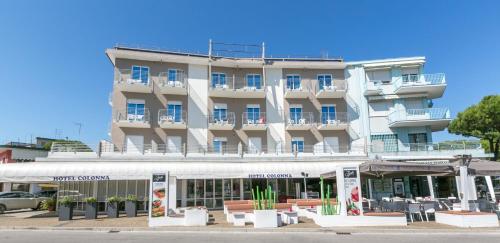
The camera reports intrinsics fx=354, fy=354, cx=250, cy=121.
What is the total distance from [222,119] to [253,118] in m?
2.76

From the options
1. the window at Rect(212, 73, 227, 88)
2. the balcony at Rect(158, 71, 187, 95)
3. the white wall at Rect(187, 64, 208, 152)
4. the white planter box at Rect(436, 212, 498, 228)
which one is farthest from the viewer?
the window at Rect(212, 73, 227, 88)

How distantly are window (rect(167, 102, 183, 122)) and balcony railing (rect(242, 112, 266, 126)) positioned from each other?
18.0ft

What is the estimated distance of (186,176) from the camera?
77.4 feet

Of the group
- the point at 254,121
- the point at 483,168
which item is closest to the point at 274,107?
the point at 254,121

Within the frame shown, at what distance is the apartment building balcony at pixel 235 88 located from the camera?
100.0 feet

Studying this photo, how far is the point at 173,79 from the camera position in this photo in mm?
30594

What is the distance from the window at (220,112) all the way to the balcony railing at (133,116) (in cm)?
561

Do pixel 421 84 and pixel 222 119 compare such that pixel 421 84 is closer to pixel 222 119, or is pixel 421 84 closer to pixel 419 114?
pixel 419 114

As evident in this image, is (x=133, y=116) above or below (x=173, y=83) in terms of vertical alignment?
below

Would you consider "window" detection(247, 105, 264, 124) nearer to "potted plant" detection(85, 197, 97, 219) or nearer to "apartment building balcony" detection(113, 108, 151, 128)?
"apartment building balcony" detection(113, 108, 151, 128)

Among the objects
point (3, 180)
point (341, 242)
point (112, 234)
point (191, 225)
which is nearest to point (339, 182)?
point (341, 242)

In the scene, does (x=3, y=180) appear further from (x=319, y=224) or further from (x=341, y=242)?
(x=341, y=242)

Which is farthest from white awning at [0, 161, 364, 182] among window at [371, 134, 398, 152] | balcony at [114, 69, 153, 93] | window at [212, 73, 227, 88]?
window at [212, 73, 227, 88]

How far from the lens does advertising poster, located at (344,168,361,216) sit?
619 inches
